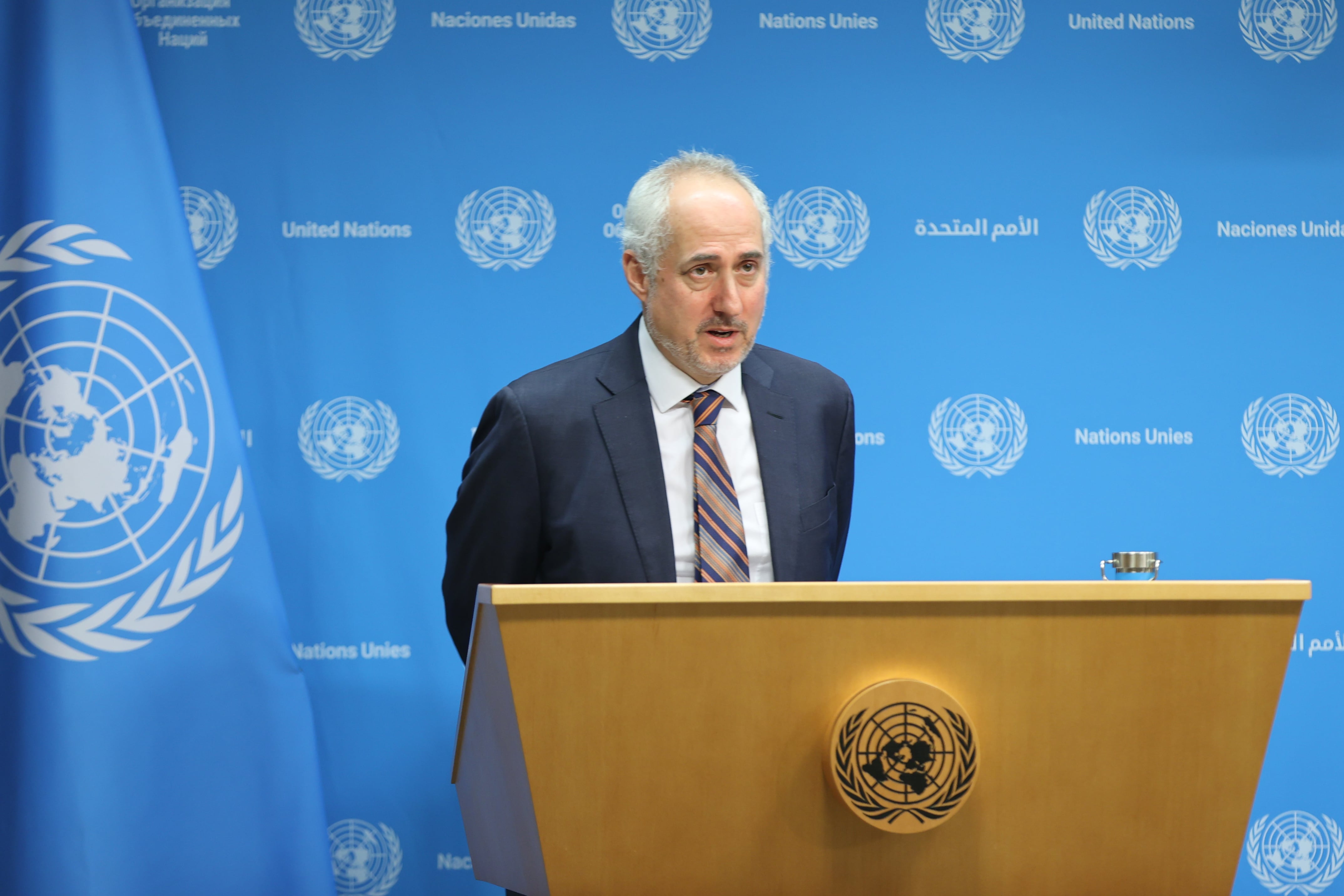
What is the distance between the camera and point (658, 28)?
272 centimetres

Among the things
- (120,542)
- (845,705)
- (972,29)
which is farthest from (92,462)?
(972,29)

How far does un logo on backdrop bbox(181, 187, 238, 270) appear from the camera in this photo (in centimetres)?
262

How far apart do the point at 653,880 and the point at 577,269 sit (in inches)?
78.5

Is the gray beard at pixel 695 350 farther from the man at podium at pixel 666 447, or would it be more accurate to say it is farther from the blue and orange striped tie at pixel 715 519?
the blue and orange striped tie at pixel 715 519

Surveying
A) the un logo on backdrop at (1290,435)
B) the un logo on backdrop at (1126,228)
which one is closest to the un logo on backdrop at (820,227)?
the un logo on backdrop at (1126,228)

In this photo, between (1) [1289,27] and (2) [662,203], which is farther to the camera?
(1) [1289,27]

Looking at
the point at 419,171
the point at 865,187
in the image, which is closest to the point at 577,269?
the point at 419,171

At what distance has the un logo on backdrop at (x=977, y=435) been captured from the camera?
2.71 m

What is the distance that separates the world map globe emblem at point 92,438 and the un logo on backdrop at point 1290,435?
2.68m

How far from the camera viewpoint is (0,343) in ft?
6.70

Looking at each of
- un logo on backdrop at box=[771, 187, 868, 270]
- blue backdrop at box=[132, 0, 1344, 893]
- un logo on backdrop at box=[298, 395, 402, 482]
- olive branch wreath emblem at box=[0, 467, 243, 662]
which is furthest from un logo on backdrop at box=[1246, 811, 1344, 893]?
olive branch wreath emblem at box=[0, 467, 243, 662]

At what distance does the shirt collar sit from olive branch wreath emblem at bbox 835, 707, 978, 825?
2.89 ft

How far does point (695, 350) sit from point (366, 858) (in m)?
1.77

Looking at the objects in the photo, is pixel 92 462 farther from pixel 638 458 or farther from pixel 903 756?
pixel 903 756
